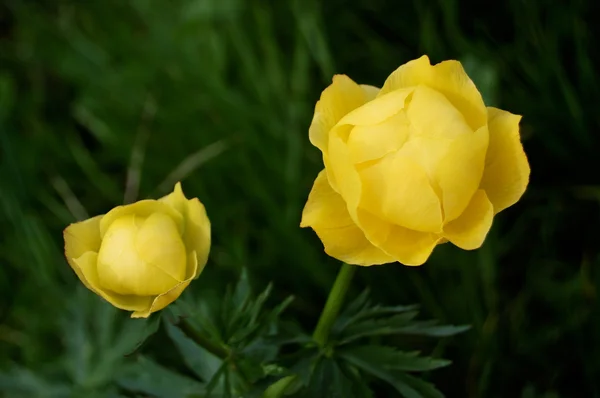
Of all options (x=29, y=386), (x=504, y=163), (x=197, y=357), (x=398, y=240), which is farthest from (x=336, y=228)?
(x=29, y=386)

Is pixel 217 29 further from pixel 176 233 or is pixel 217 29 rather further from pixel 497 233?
pixel 176 233

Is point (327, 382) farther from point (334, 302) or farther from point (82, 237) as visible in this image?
point (82, 237)

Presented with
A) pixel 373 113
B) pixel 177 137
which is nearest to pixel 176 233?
pixel 373 113

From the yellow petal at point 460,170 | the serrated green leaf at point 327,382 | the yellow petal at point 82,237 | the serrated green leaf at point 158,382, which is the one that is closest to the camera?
the yellow petal at point 460,170

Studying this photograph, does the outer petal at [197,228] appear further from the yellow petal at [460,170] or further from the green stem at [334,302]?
the yellow petal at [460,170]

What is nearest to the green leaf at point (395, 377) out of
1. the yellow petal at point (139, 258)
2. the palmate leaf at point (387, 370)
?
the palmate leaf at point (387, 370)

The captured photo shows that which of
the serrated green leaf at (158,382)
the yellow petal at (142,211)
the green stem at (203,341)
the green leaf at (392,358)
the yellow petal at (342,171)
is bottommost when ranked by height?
the green leaf at (392,358)
